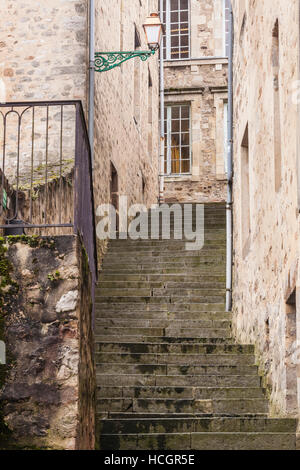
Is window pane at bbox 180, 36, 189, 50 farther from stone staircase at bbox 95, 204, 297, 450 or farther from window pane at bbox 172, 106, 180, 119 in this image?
stone staircase at bbox 95, 204, 297, 450

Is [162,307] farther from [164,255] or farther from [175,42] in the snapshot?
[175,42]

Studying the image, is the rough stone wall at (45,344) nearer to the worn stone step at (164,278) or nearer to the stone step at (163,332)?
the stone step at (163,332)

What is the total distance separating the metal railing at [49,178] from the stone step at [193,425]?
4.01 feet

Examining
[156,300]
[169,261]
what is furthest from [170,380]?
[169,261]

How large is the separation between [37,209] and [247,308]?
2704 millimetres

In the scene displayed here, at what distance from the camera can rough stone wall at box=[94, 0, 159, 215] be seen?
555 inches

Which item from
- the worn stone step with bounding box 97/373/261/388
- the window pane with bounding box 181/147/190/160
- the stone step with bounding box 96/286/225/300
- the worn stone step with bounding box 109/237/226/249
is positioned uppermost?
the window pane with bounding box 181/147/190/160

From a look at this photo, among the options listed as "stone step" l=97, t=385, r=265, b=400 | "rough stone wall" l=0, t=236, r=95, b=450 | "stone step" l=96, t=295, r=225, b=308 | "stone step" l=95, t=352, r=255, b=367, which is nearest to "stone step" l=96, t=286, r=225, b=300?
"stone step" l=96, t=295, r=225, b=308

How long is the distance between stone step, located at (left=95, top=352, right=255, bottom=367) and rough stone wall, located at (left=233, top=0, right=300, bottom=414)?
260 millimetres

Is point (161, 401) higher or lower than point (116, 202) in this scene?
lower

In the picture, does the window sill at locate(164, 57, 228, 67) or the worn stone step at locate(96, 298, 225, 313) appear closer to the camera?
the worn stone step at locate(96, 298, 225, 313)

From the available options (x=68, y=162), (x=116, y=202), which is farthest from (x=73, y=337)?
(x=116, y=202)

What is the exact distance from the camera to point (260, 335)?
9.02m
